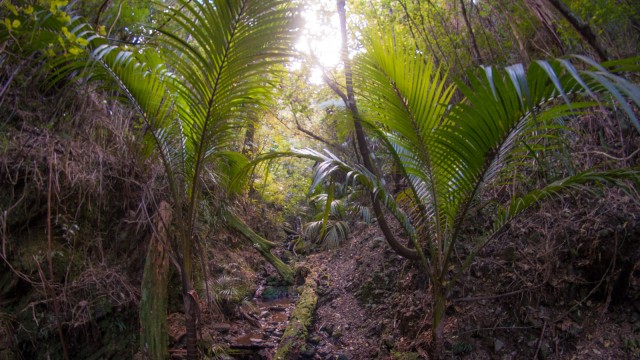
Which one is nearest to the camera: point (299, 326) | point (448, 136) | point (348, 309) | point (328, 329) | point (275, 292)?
point (448, 136)

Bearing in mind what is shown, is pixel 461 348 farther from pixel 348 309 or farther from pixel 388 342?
pixel 348 309

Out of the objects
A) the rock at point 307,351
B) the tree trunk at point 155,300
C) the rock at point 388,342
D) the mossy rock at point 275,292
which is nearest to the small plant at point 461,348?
the rock at point 388,342

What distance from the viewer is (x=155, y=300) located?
3.13 m

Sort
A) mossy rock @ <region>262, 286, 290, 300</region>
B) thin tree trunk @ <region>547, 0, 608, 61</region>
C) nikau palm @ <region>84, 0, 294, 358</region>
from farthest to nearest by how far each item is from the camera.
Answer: mossy rock @ <region>262, 286, 290, 300</region> < thin tree trunk @ <region>547, 0, 608, 61</region> < nikau palm @ <region>84, 0, 294, 358</region>

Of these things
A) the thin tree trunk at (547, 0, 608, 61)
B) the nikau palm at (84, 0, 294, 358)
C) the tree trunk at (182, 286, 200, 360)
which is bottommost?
the tree trunk at (182, 286, 200, 360)

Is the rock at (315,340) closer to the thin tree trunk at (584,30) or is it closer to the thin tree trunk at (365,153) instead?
the thin tree trunk at (365,153)

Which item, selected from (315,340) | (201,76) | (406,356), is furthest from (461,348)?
(201,76)

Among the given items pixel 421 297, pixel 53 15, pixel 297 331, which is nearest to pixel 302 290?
pixel 297 331

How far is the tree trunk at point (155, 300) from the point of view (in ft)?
9.76

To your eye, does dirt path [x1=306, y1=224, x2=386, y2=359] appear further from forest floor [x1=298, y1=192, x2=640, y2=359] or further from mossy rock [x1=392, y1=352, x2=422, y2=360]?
mossy rock [x1=392, y1=352, x2=422, y2=360]

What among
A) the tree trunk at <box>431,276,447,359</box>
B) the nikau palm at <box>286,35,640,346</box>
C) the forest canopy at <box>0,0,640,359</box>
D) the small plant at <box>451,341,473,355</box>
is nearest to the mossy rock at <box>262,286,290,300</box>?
the forest canopy at <box>0,0,640,359</box>

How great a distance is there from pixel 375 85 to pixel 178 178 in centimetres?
197

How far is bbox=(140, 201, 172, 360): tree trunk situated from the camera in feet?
9.76

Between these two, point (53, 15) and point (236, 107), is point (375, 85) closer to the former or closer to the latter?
point (236, 107)
